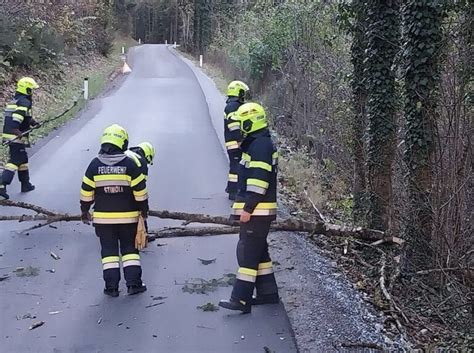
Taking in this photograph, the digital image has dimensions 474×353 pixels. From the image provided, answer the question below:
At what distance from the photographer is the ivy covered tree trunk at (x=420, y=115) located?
688 centimetres

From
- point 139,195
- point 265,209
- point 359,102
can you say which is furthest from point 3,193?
point 359,102

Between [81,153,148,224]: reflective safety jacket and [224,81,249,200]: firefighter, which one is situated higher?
[224,81,249,200]: firefighter

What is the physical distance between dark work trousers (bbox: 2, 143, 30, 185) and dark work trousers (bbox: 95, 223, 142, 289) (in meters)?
4.48

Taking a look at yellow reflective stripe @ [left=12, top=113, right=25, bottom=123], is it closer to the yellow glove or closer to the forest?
the yellow glove

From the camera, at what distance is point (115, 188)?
634 centimetres

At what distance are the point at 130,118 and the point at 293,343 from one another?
14.8 meters

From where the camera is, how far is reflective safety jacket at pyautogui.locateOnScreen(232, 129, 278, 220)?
5.82 metres

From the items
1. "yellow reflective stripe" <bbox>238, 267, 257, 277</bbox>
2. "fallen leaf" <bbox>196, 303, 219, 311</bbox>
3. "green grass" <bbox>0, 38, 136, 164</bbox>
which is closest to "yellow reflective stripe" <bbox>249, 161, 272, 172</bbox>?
"yellow reflective stripe" <bbox>238, 267, 257, 277</bbox>

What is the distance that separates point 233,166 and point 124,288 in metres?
3.76

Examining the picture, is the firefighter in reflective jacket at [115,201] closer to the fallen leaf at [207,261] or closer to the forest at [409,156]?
the fallen leaf at [207,261]

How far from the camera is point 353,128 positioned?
10.5 meters

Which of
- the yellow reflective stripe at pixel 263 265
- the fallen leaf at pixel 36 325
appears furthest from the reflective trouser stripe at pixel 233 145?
the fallen leaf at pixel 36 325

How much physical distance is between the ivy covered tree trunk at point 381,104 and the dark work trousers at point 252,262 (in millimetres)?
2731

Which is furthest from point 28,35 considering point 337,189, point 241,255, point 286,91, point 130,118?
point 241,255
